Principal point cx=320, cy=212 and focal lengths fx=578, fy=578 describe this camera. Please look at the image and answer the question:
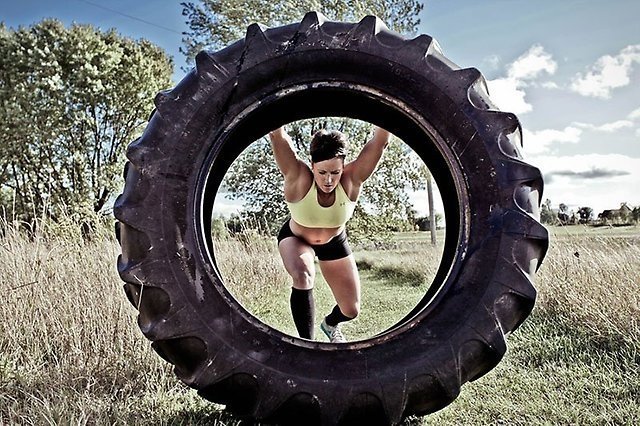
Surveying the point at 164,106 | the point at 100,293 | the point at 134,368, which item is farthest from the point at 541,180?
the point at 100,293

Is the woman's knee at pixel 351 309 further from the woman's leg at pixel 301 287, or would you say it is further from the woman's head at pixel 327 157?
the woman's head at pixel 327 157

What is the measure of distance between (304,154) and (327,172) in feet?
11.0

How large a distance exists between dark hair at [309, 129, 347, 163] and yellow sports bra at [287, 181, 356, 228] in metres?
0.19

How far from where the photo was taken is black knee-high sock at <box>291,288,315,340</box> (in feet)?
10.5

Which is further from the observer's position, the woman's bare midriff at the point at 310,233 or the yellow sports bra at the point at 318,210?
the woman's bare midriff at the point at 310,233

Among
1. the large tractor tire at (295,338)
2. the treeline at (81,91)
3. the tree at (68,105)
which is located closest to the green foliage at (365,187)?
the large tractor tire at (295,338)

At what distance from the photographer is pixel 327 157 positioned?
3.15 meters

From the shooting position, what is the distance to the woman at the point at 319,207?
124 inches

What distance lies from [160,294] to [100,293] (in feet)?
5.48

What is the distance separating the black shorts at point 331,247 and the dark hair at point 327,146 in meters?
0.54

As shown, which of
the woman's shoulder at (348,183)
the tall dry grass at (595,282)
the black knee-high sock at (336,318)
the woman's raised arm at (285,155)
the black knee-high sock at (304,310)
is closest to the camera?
the woman's raised arm at (285,155)

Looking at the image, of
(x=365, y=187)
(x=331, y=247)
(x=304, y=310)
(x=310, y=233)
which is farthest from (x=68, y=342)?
(x=365, y=187)

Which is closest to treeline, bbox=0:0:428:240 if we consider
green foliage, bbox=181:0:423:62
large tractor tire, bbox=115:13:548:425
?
→ green foliage, bbox=181:0:423:62

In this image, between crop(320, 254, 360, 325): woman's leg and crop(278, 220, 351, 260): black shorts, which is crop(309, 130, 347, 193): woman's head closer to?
crop(278, 220, 351, 260): black shorts
